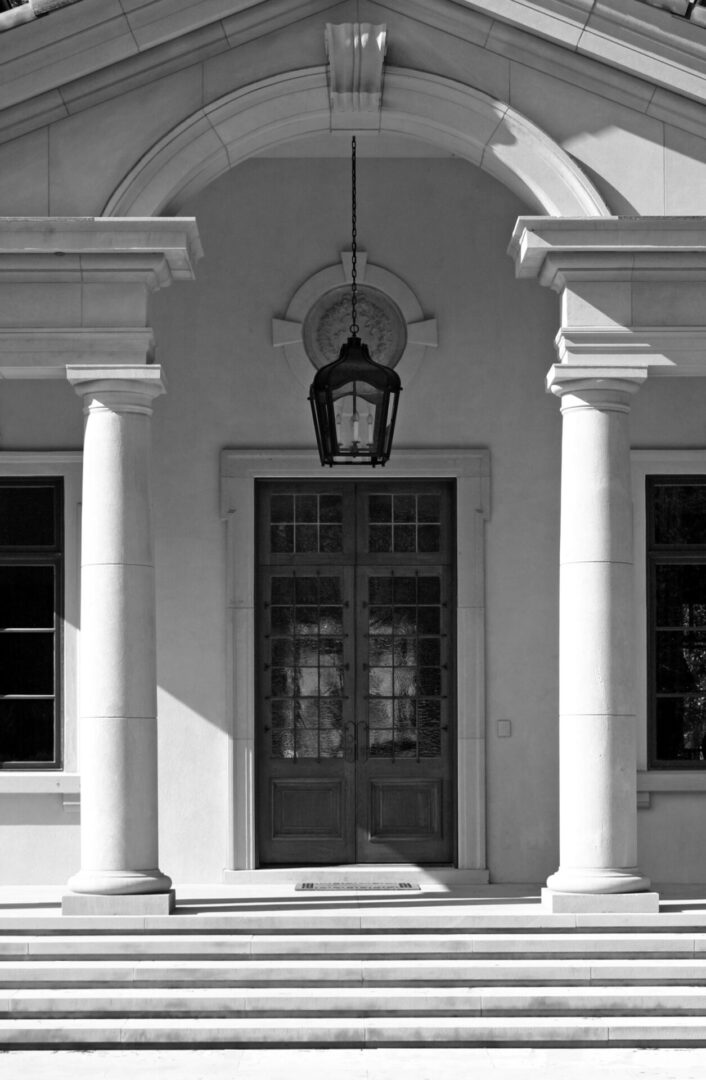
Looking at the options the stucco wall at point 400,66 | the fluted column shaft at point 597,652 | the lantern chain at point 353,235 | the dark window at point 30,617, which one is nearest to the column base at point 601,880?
the fluted column shaft at point 597,652

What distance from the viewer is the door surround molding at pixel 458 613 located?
1256cm

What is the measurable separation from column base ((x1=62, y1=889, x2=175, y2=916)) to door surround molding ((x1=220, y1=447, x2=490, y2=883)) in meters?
2.65

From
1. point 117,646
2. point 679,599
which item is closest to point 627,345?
point 679,599

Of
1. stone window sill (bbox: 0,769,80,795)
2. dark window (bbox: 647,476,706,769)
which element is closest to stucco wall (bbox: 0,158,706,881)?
stone window sill (bbox: 0,769,80,795)

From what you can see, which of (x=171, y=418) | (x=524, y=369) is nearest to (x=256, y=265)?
(x=171, y=418)

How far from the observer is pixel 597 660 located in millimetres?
10062

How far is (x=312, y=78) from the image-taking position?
404 inches

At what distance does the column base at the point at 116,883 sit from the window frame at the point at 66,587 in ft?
8.37

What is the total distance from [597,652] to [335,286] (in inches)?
170

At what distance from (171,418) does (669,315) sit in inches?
175
